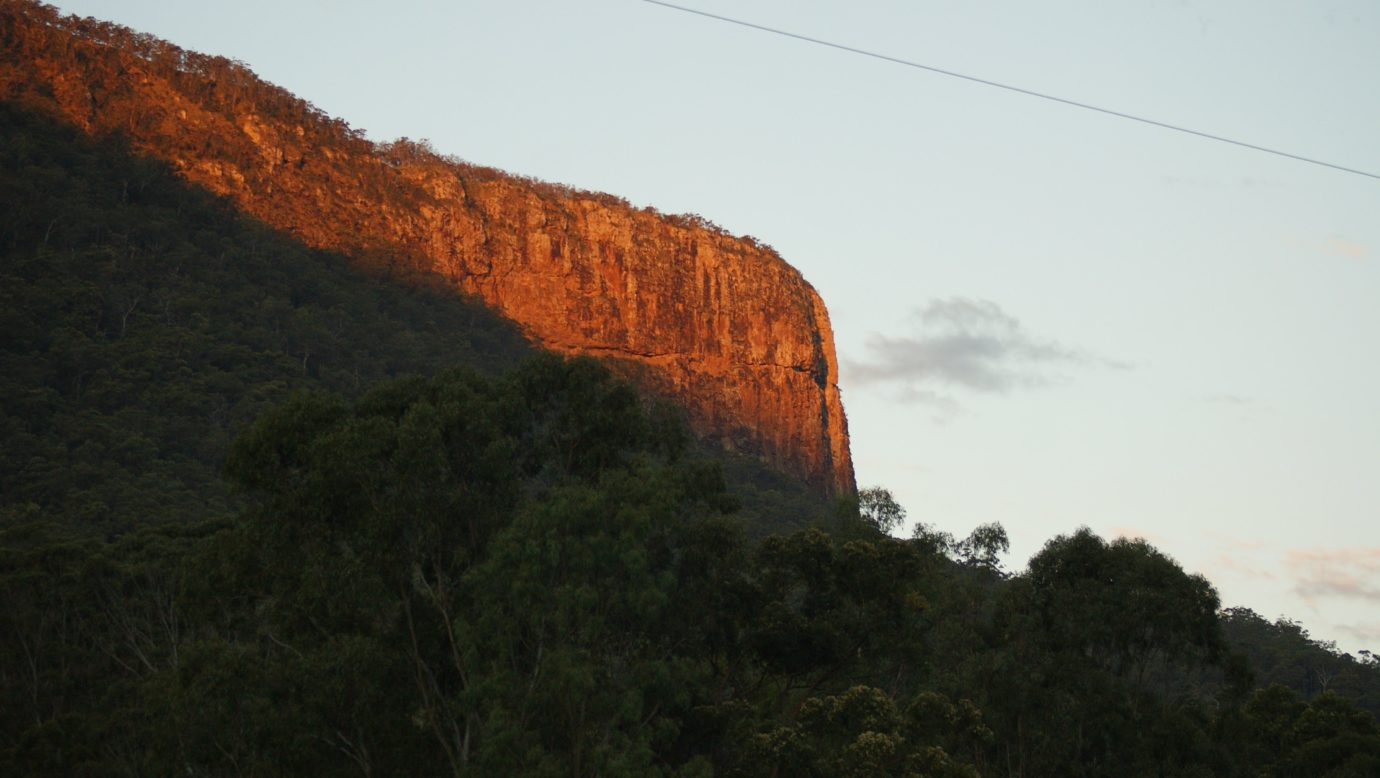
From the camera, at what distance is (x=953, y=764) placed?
2467cm

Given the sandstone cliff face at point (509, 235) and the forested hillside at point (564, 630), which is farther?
the sandstone cliff face at point (509, 235)

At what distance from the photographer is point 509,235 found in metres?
119

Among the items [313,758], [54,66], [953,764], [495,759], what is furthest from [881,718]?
[54,66]

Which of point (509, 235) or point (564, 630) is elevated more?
point (509, 235)

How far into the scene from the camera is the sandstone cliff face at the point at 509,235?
9950cm

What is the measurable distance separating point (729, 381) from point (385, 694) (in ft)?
340

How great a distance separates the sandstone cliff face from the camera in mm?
99500

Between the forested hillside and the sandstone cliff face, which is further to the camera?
the sandstone cliff face

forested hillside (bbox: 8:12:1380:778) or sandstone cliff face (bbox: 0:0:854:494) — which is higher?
sandstone cliff face (bbox: 0:0:854:494)

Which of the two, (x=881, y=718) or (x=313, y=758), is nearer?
(x=313, y=758)

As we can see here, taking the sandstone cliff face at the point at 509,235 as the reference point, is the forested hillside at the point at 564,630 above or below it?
below

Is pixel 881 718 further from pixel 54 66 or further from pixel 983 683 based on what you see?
pixel 54 66

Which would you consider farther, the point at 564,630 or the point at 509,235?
the point at 509,235

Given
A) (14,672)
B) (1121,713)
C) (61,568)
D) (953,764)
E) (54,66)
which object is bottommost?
(14,672)
